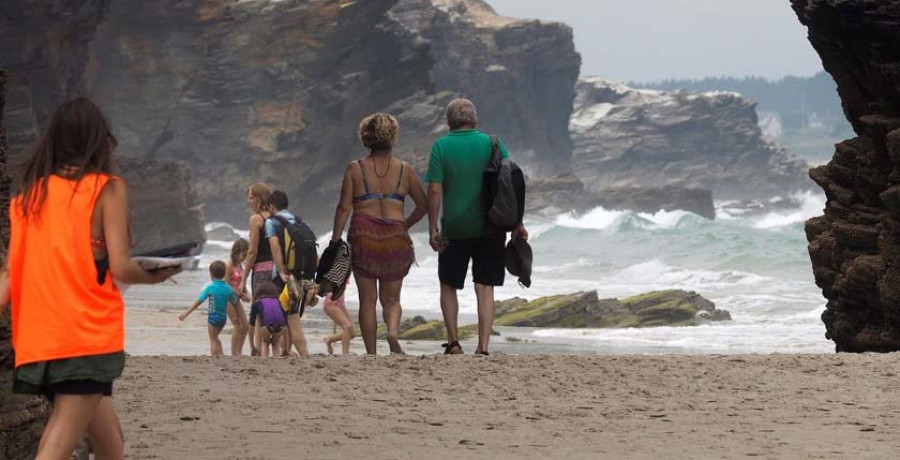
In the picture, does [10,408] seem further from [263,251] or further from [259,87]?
[259,87]

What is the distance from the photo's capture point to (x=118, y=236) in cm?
404

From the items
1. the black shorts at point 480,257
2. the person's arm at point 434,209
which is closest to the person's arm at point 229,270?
the black shorts at point 480,257

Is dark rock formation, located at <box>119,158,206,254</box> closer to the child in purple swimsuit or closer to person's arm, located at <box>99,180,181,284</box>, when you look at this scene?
the child in purple swimsuit

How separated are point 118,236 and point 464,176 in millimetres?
5733

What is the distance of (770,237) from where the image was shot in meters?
58.8

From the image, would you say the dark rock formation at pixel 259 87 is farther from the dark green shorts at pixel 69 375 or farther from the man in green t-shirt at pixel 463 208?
the dark green shorts at pixel 69 375

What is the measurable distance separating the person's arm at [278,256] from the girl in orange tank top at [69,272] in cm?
638

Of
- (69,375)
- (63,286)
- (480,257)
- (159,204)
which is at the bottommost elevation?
(69,375)

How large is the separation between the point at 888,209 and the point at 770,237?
47961mm

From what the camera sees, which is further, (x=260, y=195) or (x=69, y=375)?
(x=260, y=195)

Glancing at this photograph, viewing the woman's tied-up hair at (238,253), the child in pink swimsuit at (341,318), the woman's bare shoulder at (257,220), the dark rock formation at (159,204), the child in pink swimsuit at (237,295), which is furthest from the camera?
the dark rock formation at (159,204)

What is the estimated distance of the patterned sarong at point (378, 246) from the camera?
9648 mm

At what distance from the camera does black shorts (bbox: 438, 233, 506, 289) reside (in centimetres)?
976

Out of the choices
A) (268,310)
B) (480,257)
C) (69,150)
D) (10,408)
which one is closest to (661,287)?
(268,310)
